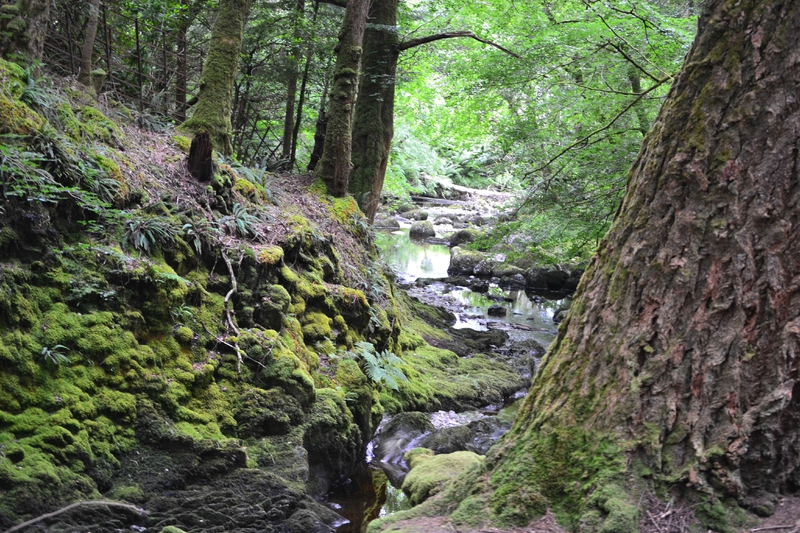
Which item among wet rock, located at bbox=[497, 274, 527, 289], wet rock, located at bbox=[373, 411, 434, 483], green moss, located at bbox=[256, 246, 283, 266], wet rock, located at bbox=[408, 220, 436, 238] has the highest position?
wet rock, located at bbox=[408, 220, 436, 238]

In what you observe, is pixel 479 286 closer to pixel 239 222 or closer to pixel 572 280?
pixel 572 280

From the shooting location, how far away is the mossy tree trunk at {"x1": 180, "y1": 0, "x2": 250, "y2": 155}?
8.37 m

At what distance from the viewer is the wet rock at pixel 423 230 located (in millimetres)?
30531

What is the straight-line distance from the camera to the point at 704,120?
2877mm

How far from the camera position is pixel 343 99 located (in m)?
10.6

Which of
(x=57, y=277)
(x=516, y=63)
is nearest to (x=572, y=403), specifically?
(x=57, y=277)

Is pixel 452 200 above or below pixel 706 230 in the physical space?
above

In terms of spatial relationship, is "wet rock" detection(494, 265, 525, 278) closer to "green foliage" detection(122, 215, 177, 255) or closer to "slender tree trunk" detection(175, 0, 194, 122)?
"slender tree trunk" detection(175, 0, 194, 122)

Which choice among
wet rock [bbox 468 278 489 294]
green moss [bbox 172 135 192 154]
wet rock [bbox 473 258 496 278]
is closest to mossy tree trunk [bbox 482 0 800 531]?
green moss [bbox 172 135 192 154]

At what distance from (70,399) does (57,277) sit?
993 millimetres

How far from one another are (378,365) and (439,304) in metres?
9.01

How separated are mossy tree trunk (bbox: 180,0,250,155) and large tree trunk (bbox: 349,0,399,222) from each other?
355cm

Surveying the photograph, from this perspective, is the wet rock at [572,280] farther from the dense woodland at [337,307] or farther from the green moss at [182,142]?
the green moss at [182,142]

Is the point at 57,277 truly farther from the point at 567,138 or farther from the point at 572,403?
the point at 567,138
